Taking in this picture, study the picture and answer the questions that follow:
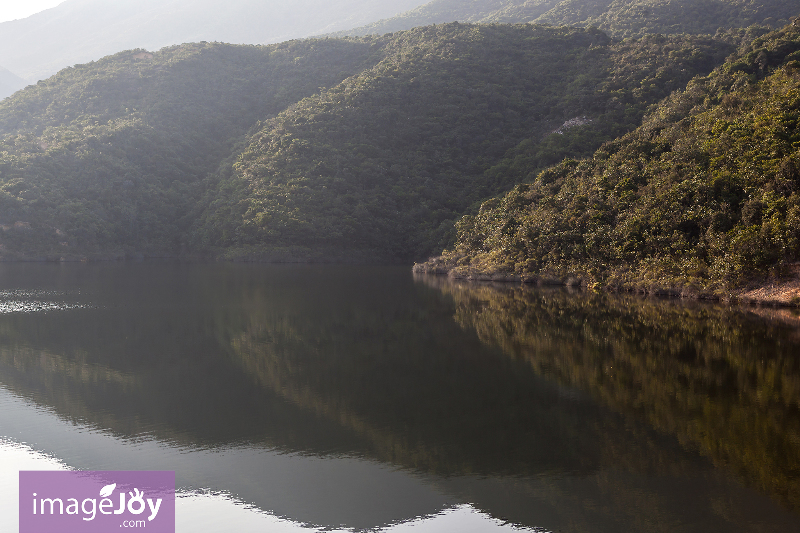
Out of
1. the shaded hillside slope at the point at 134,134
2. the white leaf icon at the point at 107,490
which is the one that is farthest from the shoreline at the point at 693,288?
the shaded hillside slope at the point at 134,134

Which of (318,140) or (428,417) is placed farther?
(318,140)

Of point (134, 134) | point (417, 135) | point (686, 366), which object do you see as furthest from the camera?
point (134, 134)

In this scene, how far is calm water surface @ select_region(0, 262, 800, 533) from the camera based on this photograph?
10.2m

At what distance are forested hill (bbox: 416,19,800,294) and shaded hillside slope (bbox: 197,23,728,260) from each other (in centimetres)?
2241

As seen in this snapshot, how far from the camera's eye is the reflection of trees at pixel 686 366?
482 inches

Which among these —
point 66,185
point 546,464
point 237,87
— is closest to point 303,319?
point 546,464

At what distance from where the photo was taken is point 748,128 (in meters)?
39.5

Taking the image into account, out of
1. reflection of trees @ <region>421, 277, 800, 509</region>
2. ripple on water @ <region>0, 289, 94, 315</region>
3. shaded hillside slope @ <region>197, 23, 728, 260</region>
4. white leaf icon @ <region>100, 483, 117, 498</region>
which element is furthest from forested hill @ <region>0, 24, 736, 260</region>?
white leaf icon @ <region>100, 483, 117, 498</region>

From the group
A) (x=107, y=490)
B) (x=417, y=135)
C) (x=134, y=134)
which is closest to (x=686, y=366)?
(x=107, y=490)

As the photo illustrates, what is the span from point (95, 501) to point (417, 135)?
282ft

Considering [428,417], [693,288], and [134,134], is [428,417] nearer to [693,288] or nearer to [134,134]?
[693,288]

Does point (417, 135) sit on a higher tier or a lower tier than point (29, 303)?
higher

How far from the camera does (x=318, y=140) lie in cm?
9112

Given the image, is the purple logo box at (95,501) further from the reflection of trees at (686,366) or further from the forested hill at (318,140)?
the forested hill at (318,140)
